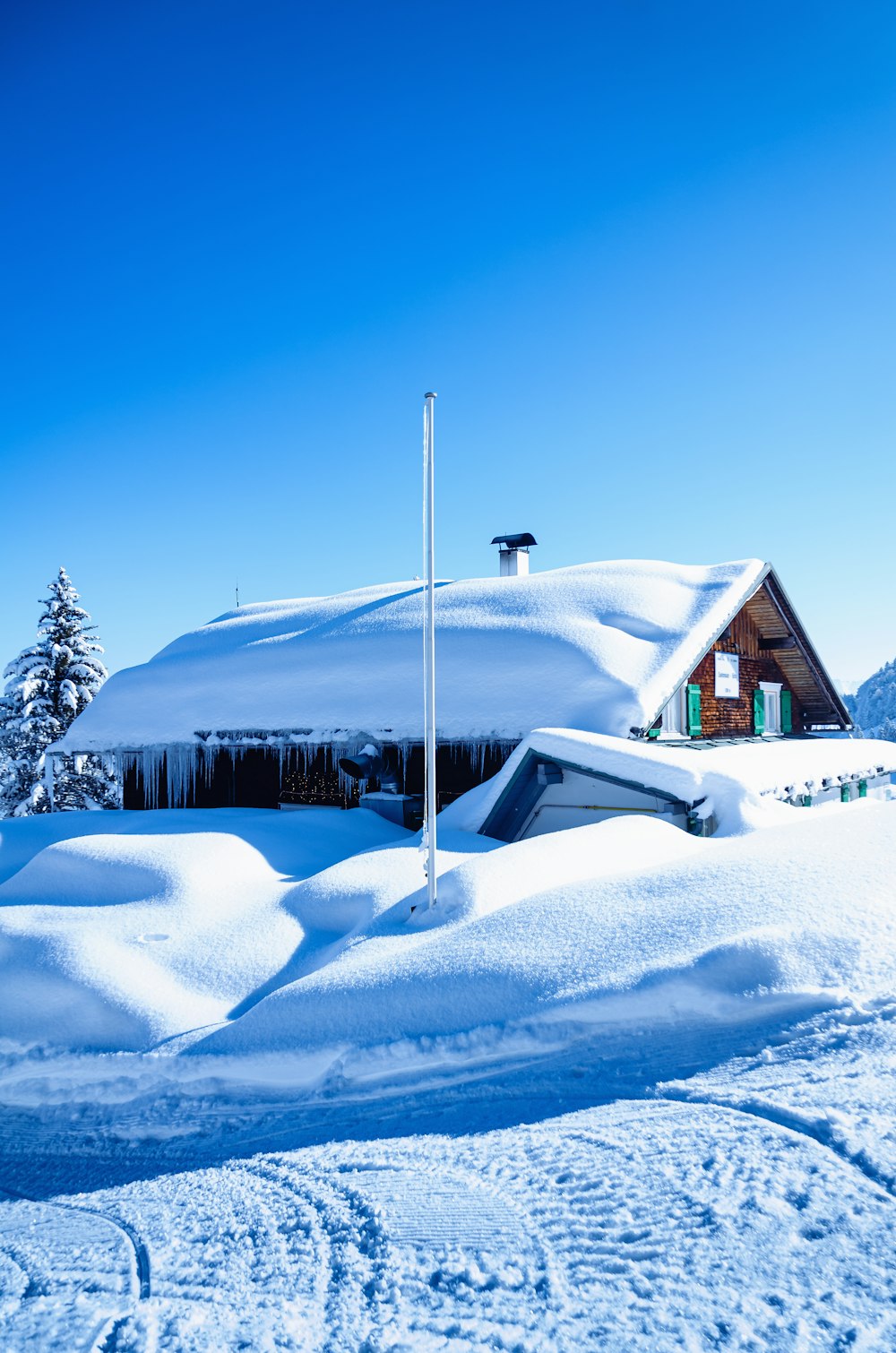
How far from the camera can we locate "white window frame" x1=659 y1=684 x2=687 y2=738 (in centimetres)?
1377

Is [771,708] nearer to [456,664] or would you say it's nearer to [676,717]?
[676,717]

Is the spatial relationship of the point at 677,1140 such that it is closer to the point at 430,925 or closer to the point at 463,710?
the point at 430,925

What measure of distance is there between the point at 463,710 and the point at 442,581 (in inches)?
247

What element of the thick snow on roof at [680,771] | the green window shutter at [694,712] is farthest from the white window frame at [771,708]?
the thick snow on roof at [680,771]

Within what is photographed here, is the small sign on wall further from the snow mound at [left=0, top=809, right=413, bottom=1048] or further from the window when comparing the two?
the snow mound at [left=0, top=809, right=413, bottom=1048]

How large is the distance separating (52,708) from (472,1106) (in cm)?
2205

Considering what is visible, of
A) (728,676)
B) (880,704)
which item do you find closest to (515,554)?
(728,676)

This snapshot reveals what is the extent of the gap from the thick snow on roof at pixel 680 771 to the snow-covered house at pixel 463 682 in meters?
1.26

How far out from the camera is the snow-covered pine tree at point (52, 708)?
23.0 meters

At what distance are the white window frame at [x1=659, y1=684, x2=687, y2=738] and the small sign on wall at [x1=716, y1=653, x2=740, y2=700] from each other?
141 centimetres

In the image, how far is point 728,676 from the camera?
15.9 m

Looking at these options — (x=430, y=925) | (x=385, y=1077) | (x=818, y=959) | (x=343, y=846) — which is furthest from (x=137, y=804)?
(x=818, y=959)

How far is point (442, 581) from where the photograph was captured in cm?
1908

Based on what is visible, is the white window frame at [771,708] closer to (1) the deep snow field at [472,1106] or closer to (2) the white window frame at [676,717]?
(2) the white window frame at [676,717]
